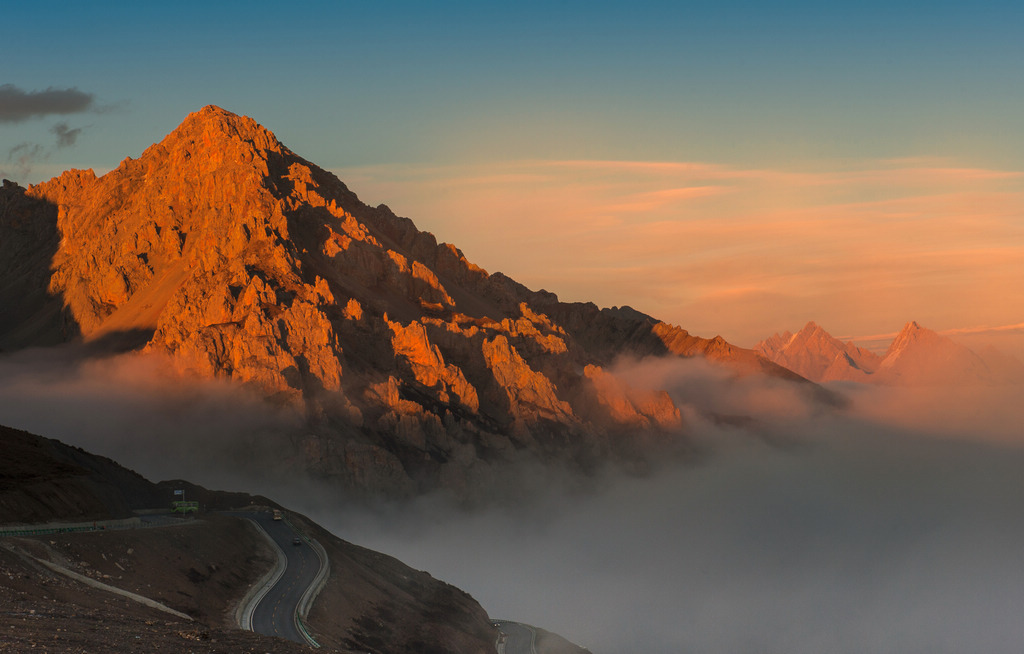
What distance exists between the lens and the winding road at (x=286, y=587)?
132500 mm

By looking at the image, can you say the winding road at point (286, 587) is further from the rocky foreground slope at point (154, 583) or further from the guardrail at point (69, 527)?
the guardrail at point (69, 527)

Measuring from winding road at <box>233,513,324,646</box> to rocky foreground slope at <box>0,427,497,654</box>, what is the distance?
2.67 m

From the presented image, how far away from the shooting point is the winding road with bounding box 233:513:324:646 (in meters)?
132

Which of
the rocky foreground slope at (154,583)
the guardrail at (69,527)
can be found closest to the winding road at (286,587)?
the rocky foreground slope at (154,583)

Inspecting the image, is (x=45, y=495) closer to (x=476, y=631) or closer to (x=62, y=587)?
(x=62, y=587)

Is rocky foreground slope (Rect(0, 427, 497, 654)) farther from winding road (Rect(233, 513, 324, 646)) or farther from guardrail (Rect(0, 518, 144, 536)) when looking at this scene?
winding road (Rect(233, 513, 324, 646))

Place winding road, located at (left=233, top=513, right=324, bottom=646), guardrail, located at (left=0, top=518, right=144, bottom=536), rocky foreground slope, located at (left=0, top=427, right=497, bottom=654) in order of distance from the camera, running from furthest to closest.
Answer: winding road, located at (left=233, top=513, right=324, bottom=646)
guardrail, located at (left=0, top=518, right=144, bottom=536)
rocky foreground slope, located at (left=0, top=427, right=497, bottom=654)

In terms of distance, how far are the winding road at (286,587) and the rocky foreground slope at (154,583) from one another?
8.77ft

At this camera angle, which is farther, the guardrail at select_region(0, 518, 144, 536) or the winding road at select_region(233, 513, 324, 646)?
the winding road at select_region(233, 513, 324, 646)

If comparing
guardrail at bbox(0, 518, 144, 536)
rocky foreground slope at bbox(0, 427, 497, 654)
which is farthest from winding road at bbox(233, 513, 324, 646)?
guardrail at bbox(0, 518, 144, 536)

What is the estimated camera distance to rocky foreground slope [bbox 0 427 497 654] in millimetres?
89375

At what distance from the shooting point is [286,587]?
15325cm

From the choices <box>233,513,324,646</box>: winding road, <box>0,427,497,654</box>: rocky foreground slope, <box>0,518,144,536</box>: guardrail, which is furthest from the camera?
<box>233,513,324,646</box>: winding road

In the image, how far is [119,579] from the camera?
406 feet
